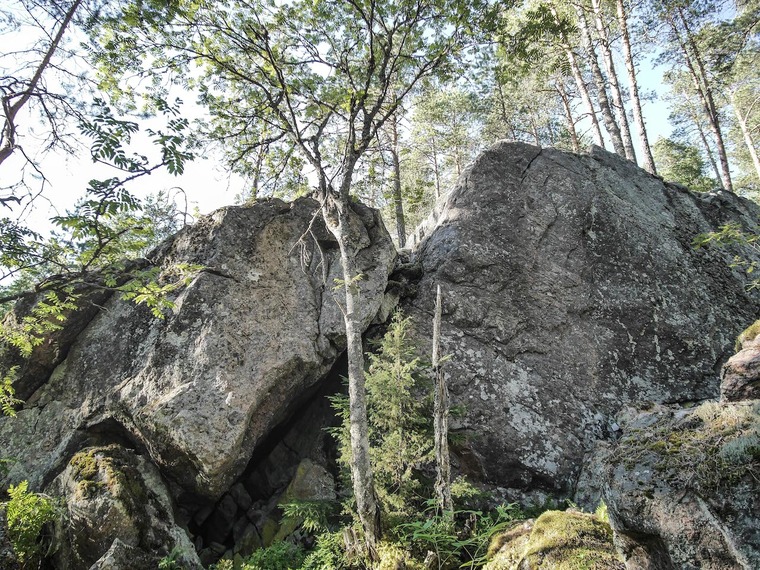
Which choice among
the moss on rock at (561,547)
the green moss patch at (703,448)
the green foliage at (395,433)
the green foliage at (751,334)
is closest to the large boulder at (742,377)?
the green foliage at (751,334)

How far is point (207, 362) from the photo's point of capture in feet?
25.6

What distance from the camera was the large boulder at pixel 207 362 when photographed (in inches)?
291

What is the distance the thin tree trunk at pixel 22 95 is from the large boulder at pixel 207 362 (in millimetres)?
4004

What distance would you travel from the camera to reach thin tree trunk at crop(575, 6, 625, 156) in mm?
15055

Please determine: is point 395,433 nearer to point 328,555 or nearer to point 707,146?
point 328,555

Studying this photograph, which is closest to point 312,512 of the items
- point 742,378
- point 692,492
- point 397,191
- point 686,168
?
point 692,492

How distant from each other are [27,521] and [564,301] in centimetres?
1090

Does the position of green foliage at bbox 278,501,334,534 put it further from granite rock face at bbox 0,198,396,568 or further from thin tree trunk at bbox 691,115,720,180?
thin tree trunk at bbox 691,115,720,180

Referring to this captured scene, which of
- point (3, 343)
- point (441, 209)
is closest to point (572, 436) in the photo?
point (441, 209)

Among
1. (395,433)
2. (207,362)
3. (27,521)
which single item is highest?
(207,362)

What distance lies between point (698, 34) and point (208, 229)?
72.3 feet

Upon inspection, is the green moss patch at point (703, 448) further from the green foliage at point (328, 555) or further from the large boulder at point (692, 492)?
the green foliage at point (328, 555)

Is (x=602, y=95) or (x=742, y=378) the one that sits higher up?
(x=602, y=95)

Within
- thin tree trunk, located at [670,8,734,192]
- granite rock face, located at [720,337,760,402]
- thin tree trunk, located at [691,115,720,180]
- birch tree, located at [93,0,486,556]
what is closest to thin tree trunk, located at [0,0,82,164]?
birch tree, located at [93,0,486,556]
